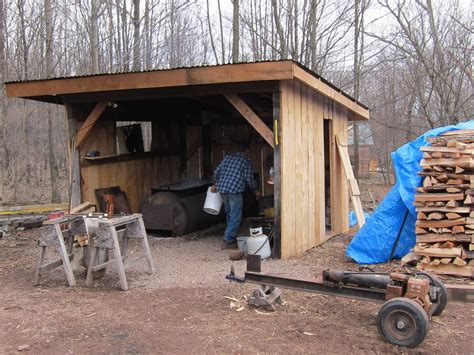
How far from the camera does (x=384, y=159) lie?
24.7 metres

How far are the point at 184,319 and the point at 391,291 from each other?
200 centimetres

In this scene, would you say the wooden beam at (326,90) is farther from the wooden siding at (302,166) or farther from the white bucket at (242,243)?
the white bucket at (242,243)

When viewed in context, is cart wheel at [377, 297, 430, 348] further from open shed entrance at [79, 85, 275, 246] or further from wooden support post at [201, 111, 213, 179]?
wooden support post at [201, 111, 213, 179]

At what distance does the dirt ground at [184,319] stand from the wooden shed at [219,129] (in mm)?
1685

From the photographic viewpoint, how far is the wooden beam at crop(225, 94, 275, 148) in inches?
288

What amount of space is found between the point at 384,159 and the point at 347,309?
20797mm

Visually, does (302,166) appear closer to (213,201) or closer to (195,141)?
(213,201)

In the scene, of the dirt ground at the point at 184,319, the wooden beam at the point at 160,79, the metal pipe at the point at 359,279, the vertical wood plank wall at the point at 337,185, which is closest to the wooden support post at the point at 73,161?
the wooden beam at the point at 160,79

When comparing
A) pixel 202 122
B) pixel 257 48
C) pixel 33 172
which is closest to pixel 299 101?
pixel 202 122

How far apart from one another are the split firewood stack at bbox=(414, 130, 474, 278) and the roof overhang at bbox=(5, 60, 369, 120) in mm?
2176

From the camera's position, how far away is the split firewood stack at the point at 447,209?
6.31 m

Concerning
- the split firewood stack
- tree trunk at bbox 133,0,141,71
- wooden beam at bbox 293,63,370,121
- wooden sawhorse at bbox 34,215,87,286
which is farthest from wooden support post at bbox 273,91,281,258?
tree trunk at bbox 133,0,141,71

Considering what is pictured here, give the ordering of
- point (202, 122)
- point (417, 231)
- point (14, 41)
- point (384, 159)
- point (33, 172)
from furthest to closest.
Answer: point (384, 159) → point (33, 172) → point (14, 41) → point (202, 122) → point (417, 231)

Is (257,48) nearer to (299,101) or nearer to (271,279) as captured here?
(299,101)
